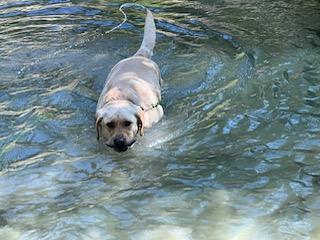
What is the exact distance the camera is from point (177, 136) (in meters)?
6.71

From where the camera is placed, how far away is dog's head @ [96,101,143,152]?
6340mm

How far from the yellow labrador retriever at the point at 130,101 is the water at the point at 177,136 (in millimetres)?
187

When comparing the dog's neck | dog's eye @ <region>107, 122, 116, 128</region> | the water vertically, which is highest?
the dog's neck

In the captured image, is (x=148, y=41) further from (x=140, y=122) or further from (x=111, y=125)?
(x=111, y=125)

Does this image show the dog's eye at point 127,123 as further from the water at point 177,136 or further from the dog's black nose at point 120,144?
the water at point 177,136

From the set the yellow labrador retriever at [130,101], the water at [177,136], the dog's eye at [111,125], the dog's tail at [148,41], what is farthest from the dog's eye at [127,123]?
the dog's tail at [148,41]

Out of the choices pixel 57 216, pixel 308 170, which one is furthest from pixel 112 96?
pixel 308 170

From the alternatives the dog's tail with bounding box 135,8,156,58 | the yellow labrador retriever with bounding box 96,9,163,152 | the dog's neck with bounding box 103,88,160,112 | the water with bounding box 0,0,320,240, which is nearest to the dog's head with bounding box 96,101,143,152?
the yellow labrador retriever with bounding box 96,9,163,152

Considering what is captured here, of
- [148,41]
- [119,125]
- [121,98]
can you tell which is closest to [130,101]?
[121,98]

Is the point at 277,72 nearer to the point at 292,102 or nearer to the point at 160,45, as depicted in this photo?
the point at 292,102

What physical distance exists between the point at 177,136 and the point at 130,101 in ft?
2.31

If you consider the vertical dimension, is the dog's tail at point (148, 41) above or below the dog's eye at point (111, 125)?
above

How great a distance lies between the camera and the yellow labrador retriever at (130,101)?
638 centimetres

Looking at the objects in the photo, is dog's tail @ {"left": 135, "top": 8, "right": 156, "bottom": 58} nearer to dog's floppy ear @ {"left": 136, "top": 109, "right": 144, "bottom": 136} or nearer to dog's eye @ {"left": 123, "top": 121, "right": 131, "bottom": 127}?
dog's floppy ear @ {"left": 136, "top": 109, "right": 144, "bottom": 136}
